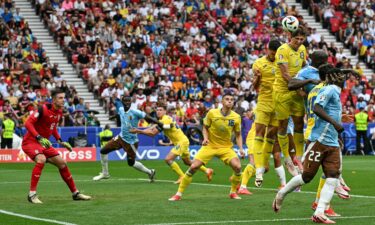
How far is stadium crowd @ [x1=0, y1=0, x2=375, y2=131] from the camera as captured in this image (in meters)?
40.6

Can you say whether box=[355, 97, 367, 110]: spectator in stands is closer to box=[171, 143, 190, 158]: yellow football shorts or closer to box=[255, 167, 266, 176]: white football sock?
box=[171, 143, 190, 158]: yellow football shorts

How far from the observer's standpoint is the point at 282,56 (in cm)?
1788

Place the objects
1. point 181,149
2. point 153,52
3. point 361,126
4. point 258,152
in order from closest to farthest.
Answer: point 258,152 → point 181,149 → point 361,126 → point 153,52

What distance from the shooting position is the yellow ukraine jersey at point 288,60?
17891 millimetres

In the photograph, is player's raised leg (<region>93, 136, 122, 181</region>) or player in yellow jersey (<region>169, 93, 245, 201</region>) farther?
player's raised leg (<region>93, 136, 122, 181</region>)

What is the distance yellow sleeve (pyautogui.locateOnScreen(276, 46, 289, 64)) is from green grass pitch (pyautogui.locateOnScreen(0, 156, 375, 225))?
253 cm

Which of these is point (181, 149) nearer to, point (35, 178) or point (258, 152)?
point (258, 152)

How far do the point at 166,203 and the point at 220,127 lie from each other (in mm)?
2329

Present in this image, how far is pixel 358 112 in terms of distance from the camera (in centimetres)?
4244

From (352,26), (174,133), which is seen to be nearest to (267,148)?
(174,133)

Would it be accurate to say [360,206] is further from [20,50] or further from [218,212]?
[20,50]

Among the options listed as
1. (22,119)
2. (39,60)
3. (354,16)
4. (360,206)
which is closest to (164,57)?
(39,60)

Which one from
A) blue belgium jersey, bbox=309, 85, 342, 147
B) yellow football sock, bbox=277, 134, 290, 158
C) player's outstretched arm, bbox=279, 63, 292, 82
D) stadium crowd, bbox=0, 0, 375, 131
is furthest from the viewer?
stadium crowd, bbox=0, 0, 375, 131

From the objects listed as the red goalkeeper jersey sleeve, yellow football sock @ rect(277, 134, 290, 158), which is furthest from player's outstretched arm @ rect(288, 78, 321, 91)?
the red goalkeeper jersey sleeve
